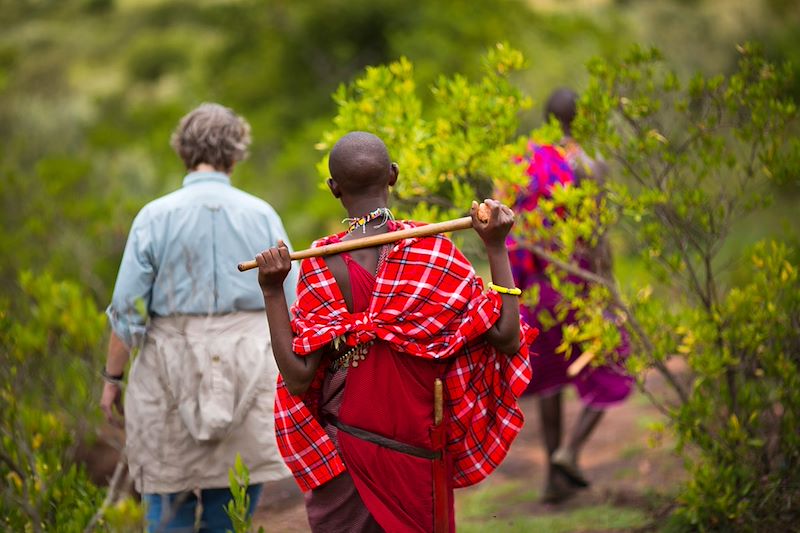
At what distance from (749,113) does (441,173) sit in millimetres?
1400

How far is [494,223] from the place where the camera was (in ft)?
9.40

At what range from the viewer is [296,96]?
17562 mm

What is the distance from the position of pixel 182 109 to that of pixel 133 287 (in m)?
14.4

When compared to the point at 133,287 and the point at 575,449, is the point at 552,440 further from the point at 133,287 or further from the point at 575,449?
the point at 133,287

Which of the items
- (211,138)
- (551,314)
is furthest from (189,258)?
(551,314)

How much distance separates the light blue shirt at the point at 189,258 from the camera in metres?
3.83

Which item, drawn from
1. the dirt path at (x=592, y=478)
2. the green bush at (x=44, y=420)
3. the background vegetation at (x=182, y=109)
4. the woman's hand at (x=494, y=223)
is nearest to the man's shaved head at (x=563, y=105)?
the background vegetation at (x=182, y=109)

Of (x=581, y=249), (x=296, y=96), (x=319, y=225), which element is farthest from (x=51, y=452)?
(x=296, y=96)

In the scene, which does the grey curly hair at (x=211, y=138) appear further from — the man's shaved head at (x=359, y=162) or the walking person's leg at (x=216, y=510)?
the walking person's leg at (x=216, y=510)

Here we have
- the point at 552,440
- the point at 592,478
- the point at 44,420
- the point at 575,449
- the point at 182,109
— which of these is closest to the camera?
the point at 44,420

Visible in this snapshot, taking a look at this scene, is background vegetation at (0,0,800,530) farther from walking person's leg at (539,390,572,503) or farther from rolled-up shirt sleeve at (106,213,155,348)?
walking person's leg at (539,390,572,503)

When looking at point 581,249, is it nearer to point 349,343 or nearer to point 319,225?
point 349,343

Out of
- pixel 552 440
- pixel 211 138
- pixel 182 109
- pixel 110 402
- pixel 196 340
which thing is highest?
pixel 182 109

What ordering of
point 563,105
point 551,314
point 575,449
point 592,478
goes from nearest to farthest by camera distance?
point 563,105
point 551,314
point 575,449
point 592,478
